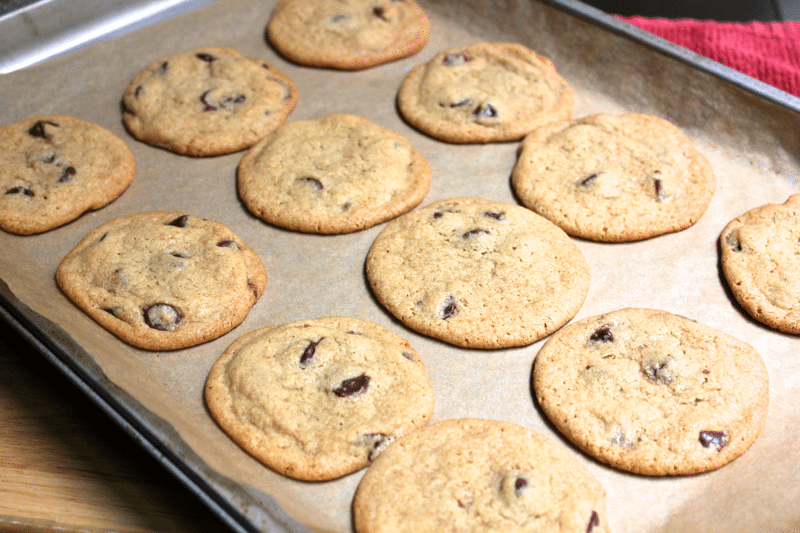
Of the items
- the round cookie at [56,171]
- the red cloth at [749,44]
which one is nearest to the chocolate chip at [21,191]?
the round cookie at [56,171]

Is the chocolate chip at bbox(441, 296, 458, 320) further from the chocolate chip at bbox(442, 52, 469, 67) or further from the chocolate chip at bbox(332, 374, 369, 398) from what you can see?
the chocolate chip at bbox(442, 52, 469, 67)

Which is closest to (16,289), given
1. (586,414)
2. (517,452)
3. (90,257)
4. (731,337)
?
(90,257)

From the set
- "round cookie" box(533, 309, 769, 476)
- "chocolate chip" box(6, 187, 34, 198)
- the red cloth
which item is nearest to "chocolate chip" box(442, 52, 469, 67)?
the red cloth

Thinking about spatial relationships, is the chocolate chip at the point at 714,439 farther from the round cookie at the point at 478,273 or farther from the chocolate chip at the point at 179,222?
the chocolate chip at the point at 179,222

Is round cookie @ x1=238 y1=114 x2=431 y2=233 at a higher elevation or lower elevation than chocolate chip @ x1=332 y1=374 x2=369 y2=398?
higher

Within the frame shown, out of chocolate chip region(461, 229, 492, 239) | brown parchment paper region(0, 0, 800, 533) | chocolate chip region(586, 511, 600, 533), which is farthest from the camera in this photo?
chocolate chip region(461, 229, 492, 239)

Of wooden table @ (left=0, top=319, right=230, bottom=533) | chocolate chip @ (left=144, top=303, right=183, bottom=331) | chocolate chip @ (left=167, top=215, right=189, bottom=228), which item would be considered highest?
chocolate chip @ (left=167, top=215, right=189, bottom=228)

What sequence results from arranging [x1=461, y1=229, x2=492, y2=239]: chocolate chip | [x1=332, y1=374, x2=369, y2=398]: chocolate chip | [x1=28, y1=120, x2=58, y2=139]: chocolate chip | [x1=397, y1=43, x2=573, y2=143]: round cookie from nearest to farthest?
[x1=332, y1=374, x2=369, y2=398]: chocolate chip
[x1=461, y1=229, x2=492, y2=239]: chocolate chip
[x1=28, y1=120, x2=58, y2=139]: chocolate chip
[x1=397, y1=43, x2=573, y2=143]: round cookie

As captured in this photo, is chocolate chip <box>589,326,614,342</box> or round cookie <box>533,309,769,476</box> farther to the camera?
chocolate chip <box>589,326,614,342</box>
